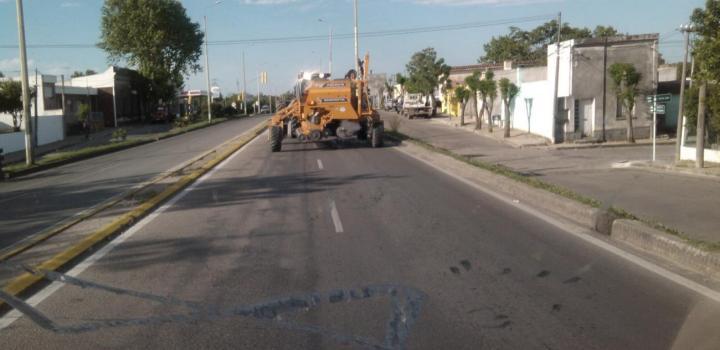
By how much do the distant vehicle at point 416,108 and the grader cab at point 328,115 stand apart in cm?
3357

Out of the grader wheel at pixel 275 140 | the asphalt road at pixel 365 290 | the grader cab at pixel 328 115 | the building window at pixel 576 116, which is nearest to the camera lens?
the asphalt road at pixel 365 290

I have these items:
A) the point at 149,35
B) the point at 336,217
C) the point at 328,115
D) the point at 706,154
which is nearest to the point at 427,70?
the point at 149,35

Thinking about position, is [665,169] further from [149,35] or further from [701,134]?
[149,35]

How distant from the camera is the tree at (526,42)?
67.8 metres

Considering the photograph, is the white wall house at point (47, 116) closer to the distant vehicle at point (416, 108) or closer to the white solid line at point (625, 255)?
the distant vehicle at point (416, 108)

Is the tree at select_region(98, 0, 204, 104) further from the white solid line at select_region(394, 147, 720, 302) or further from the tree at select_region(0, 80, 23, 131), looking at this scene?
the white solid line at select_region(394, 147, 720, 302)

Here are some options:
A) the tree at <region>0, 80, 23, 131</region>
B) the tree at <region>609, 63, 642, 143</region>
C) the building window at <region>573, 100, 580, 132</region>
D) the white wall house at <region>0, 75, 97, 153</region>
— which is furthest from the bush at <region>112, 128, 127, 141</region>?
the tree at <region>609, 63, 642, 143</region>

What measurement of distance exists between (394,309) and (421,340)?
2.55 feet

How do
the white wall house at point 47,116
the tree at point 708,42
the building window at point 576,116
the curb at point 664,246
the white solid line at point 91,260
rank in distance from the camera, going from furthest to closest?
the white wall house at point 47,116 → the building window at point 576,116 → the tree at point 708,42 → the curb at point 664,246 → the white solid line at point 91,260

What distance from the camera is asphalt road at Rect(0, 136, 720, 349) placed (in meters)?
5.32

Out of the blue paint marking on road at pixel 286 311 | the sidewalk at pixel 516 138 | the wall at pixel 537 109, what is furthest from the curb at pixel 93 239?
the wall at pixel 537 109

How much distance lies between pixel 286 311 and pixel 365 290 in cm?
92

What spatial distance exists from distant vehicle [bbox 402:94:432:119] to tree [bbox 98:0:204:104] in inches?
978

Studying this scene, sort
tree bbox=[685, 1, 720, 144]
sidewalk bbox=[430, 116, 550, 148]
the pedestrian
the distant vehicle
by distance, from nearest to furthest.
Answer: tree bbox=[685, 1, 720, 144] → sidewalk bbox=[430, 116, 550, 148] → the pedestrian → the distant vehicle
